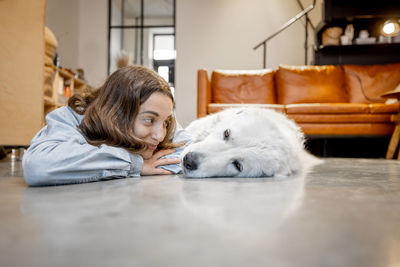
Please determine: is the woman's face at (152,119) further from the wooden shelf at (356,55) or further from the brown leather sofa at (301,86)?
the wooden shelf at (356,55)

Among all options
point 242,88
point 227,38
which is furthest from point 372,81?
point 227,38

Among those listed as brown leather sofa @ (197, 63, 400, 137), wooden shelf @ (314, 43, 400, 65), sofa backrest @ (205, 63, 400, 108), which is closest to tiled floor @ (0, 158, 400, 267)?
brown leather sofa @ (197, 63, 400, 137)

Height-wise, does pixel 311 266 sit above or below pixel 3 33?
below

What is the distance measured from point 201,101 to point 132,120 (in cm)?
325

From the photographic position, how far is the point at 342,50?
19.0ft

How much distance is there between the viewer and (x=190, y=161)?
1561 mm

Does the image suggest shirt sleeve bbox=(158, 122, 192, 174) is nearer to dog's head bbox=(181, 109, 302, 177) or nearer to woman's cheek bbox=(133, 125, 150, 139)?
dog's head bbox=(181, 109, 302, 177)

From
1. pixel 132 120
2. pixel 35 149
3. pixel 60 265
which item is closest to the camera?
pixel 60 265

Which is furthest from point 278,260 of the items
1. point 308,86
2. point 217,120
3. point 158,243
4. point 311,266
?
point 308,86

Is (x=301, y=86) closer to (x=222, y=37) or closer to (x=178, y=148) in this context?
(x=222, y=37)

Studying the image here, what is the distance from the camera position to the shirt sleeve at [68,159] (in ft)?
3.87

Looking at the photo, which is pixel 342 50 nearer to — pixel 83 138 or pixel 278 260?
pixel 83 138

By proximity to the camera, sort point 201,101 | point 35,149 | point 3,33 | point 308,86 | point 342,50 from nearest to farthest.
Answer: point 35,149, point 3,33, point 201,101, point 308,86, point 342,50

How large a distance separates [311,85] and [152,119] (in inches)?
174
